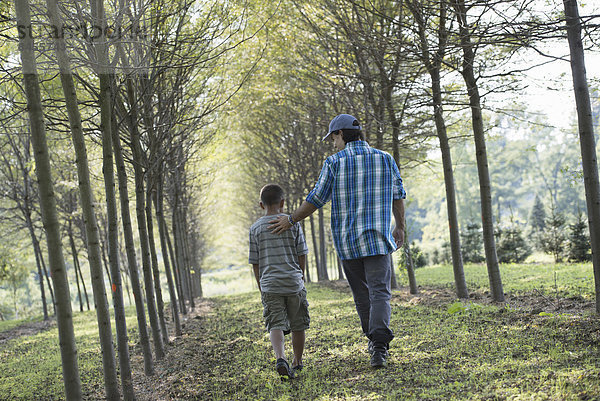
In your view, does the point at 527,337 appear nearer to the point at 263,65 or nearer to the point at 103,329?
the point at 103,329

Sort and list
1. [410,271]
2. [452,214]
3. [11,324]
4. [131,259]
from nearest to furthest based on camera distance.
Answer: [131,259] < [452,214] < [410,271] < [11,324]

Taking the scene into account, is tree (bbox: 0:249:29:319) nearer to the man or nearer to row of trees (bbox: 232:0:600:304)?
row of trees (bbox: 232:0:600:304)

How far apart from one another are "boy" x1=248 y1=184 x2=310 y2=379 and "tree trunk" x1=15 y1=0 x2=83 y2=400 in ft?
5.45

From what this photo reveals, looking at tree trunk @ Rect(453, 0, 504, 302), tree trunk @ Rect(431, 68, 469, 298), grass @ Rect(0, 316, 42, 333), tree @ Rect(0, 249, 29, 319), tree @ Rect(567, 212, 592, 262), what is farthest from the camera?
tree @ Rect(0, 249, 29, 319)

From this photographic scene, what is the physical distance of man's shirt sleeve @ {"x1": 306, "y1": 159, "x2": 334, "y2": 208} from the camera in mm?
4109

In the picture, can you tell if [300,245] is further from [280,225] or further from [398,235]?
[398,235]

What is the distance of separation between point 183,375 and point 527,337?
3.64 metres

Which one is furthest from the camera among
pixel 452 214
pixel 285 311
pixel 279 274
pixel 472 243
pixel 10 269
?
pixel 10 269

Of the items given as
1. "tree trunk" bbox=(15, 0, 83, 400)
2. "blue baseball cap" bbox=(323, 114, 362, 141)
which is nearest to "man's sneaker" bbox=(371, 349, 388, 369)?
"blue baseball cap" bbox=(323, 114, 362, 141)

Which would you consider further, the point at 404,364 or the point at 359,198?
the point at 359,198

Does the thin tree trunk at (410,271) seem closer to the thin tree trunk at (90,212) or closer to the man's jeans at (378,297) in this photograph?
the man's jeans at (378,297)

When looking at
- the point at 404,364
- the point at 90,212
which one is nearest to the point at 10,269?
the point at 90,212

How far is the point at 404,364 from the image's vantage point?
12.9 feet

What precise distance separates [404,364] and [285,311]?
1144mm
